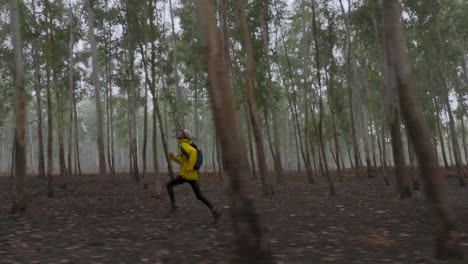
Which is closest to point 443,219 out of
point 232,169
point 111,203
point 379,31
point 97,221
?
point 232,169

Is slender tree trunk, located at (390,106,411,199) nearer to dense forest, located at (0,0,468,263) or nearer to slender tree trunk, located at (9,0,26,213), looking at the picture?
dense forest, located at (0,0,468,263)

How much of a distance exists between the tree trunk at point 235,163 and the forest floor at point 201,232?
0.68 ft

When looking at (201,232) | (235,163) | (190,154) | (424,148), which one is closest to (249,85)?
(190,154)

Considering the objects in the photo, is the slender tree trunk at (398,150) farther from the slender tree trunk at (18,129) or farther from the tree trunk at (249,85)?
the slender tree trunk at (18,129)

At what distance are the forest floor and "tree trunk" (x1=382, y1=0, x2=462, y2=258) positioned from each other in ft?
0.91

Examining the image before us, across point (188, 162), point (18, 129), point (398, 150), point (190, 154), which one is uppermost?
point (18, 129)

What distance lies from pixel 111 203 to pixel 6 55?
13.0 metres

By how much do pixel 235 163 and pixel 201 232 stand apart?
121 inches

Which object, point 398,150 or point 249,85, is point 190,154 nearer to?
point 249,85

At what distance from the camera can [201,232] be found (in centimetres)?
618

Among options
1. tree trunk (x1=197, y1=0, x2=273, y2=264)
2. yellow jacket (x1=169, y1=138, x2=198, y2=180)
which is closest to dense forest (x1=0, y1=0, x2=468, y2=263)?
tree trunk (x1=197, y1=0, x2=273, y2=264)

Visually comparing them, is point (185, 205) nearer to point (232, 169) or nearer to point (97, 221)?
point (97, 221)

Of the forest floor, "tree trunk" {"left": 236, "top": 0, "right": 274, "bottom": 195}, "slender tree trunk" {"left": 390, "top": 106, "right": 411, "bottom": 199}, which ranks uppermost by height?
"tree trunk" {"left": 236, "top": 0, "right": 274, "bottom": 195}

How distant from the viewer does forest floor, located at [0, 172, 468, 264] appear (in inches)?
179
